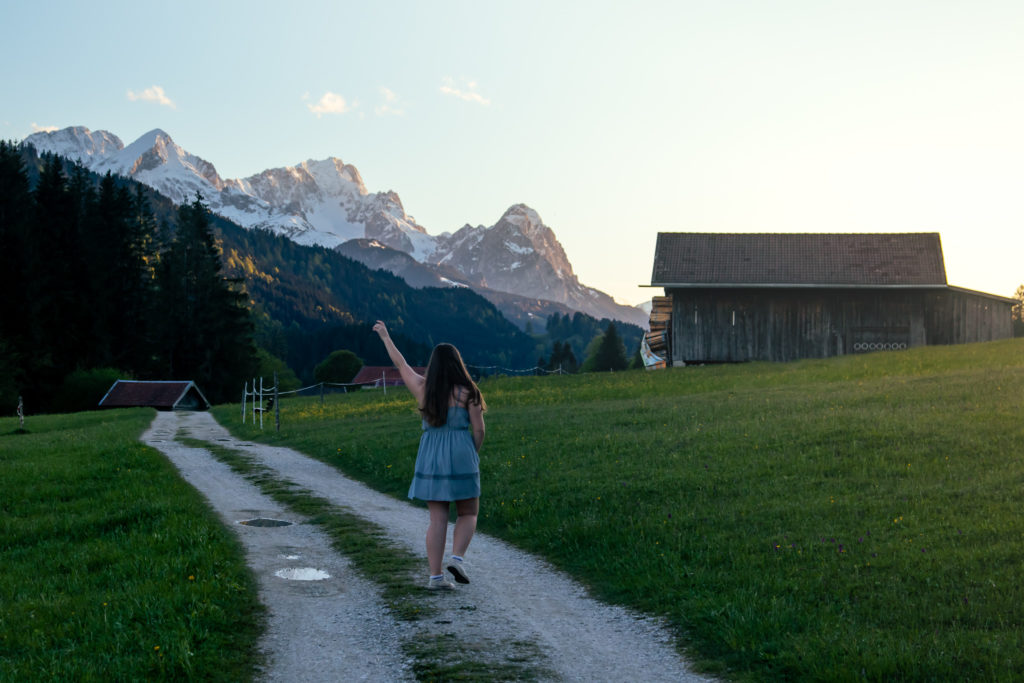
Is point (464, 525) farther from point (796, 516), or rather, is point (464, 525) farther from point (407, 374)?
point (796, 516)

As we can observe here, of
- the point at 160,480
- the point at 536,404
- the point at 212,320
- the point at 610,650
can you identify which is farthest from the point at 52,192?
the point at 610,650

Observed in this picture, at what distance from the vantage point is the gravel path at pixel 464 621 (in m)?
6.99

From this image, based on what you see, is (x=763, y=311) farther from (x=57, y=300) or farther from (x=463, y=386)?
(x=57, y=300)

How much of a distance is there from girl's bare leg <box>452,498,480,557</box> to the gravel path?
0.47 meters

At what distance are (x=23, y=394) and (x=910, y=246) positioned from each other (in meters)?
69.5

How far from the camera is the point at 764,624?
7.84 metres

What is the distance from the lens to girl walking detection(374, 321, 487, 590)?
9344mm

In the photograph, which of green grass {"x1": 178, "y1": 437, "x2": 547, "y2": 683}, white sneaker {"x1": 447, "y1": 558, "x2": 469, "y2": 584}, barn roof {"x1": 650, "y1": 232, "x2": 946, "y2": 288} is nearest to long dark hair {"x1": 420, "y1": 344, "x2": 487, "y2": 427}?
white sneaker {"x1": 447, "y1": 558, "x2": 469, "y2": 584}

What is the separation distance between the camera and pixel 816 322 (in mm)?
49125

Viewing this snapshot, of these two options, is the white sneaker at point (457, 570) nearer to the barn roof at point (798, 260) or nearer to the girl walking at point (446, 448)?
the girl walking at point (446, 448)

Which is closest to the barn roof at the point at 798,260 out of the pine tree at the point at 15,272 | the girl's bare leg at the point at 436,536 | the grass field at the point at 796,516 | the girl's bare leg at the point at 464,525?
the grass field at the point at 796,516

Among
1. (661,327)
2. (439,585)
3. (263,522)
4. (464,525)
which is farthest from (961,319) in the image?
(439,585)

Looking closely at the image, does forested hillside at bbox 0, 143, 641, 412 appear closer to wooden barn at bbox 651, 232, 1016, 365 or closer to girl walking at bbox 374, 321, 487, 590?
wooden barn at bbox 651, 232, 1016, 365

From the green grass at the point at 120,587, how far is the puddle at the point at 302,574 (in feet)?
1.37
